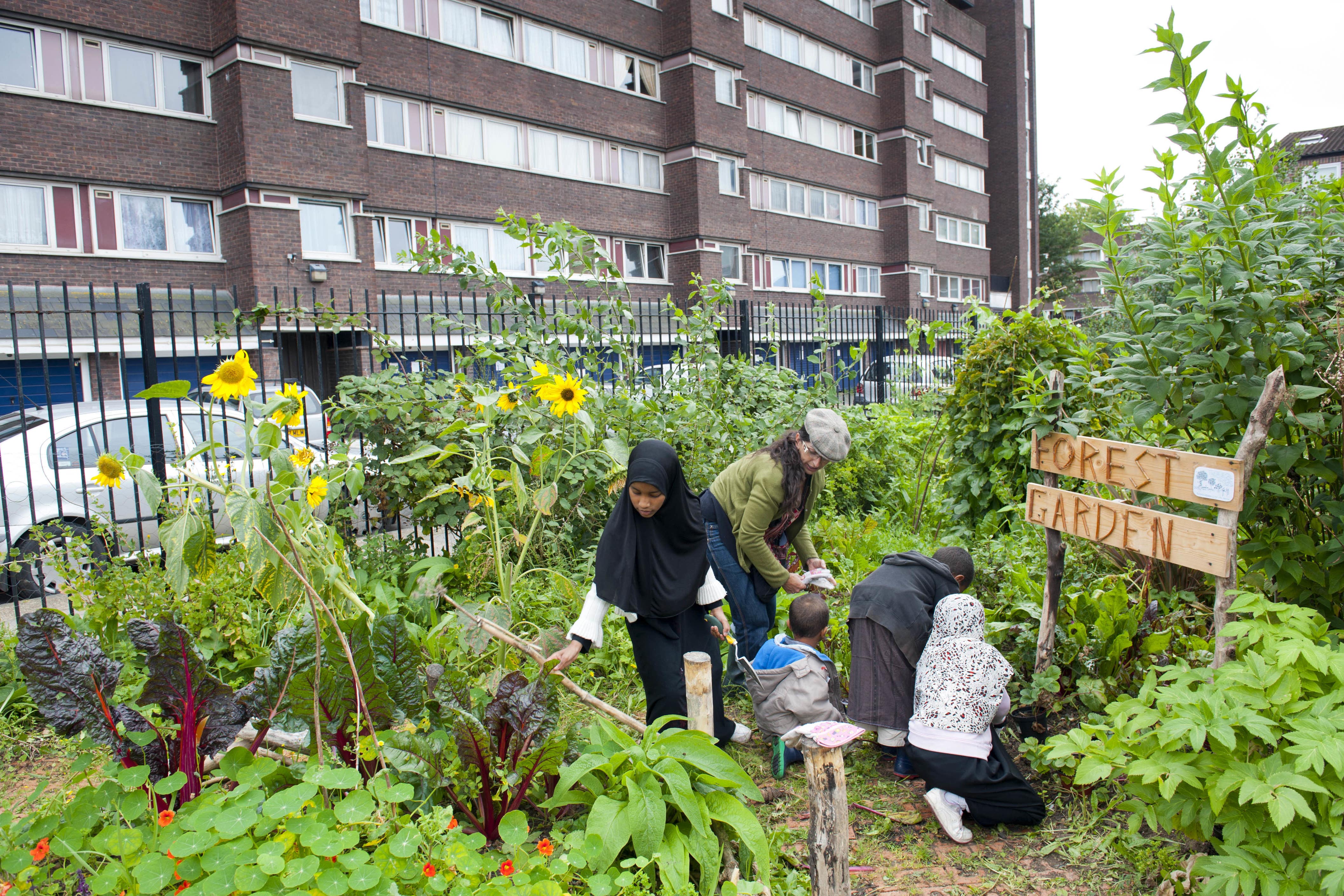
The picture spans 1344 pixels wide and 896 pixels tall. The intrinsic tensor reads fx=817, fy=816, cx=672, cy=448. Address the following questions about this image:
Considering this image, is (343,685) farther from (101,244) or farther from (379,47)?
(379,47)

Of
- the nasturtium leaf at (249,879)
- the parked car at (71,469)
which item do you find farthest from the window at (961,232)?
the nasturtium leaf at (249,879)

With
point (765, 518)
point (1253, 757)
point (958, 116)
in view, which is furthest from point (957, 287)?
point (1253, 757)

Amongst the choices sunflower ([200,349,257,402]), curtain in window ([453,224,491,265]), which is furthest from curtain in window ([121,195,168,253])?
sunflower ([200,349,257,402])

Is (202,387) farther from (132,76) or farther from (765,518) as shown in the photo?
(132,76)

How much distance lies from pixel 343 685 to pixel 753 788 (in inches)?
51.7

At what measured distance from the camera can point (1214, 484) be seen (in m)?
2.75

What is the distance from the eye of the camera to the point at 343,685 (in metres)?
2.55

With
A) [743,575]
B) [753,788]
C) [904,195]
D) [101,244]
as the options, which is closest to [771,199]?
[904,195]

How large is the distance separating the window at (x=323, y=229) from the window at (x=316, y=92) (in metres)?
1.69

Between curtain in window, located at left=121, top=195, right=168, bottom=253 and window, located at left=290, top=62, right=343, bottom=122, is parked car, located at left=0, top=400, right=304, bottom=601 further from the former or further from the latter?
window, located at left=290, top=62, right=343, bottom=122

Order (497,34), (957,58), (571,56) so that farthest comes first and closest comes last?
(957,58), (571,56), (497,34)

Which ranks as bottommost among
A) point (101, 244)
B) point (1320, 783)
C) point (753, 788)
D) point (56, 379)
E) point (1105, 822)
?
point (1105, 822)

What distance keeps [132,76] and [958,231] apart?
30107 millimetres

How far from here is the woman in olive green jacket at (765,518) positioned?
3902 mm
